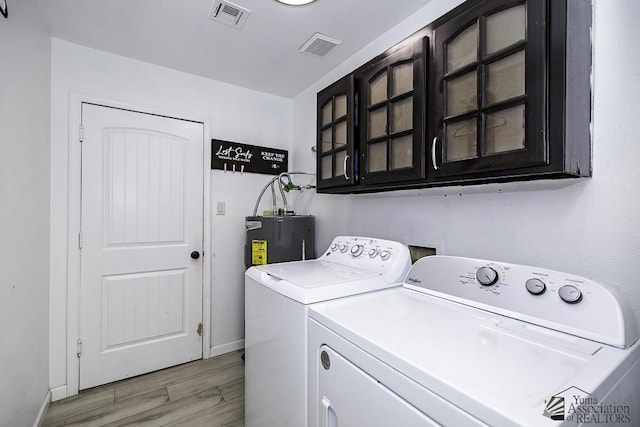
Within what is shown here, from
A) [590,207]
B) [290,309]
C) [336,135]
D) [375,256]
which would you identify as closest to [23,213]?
[290,309]

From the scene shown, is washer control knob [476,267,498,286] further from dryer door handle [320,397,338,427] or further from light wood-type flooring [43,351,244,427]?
light wood-type flooring [43,351,244,427]

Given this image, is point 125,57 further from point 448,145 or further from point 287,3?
point 448,145

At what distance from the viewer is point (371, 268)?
147 centimetres

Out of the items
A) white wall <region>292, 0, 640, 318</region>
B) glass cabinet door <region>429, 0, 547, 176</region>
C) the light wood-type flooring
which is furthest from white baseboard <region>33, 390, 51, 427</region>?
glass cabinet door <region>429, 0, 547, 176</region>

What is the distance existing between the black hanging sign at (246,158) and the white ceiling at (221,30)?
0.60 meters

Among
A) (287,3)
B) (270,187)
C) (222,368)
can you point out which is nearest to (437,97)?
(287,3)

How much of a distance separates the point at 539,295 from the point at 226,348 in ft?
7.90

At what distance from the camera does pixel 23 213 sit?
1479 mm

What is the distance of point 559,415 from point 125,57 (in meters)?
2.90

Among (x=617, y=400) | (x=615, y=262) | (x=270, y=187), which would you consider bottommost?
(x=617, y=400)

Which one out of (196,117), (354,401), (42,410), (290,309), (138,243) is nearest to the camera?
(354,401)

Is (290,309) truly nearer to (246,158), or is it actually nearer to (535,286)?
(535,286)

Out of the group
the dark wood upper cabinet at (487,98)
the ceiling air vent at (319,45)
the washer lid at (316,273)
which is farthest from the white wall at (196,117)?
the dark wood upper cabinet at (487,98)

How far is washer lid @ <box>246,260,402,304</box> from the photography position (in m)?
Answer: 1.14
